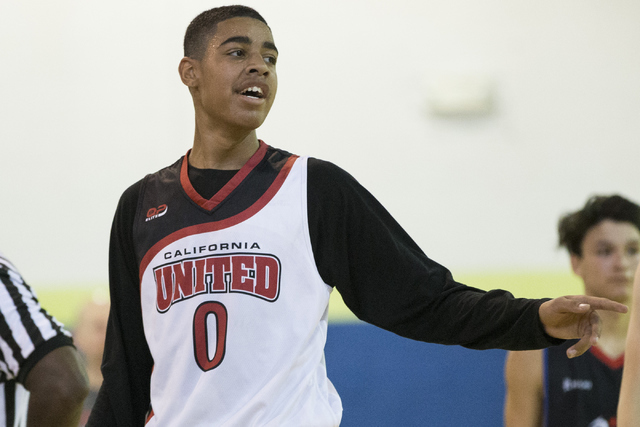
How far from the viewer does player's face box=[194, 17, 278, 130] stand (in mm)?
1831

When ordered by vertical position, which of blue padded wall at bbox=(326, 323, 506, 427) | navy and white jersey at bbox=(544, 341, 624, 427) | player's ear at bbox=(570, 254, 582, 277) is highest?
player's ear at bbox=(570, 254, 582, 277)

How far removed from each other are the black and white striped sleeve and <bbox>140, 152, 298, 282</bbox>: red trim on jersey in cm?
26

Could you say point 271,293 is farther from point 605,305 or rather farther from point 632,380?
point 632,380

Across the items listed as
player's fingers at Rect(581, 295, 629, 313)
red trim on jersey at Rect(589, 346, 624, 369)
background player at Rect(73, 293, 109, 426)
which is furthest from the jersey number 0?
background player at Rect(73, 293, 109, 426)

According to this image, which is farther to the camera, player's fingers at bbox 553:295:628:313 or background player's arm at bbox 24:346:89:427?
background player's arm at bbox 24:346:89:427

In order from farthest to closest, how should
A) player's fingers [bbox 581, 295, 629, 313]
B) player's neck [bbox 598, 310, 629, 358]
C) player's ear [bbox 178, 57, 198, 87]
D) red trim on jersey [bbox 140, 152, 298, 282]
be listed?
player's neck [bbox 598, 310, 629, 358] → player's ear [bbox 178, 57, 198, 87] → red trim on jersey [bbox 140, 152, 298, 282] → player's fingers [bbox 581, 295, 629, 313]

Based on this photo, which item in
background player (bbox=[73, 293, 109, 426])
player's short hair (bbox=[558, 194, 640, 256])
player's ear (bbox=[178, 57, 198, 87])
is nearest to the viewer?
player's ear (bbox=[178, 57, 198, 87])

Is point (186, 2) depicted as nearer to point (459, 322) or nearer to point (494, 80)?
point (494, 80)

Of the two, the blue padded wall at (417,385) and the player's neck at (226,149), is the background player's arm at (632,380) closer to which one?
the player's neck at (226,149)

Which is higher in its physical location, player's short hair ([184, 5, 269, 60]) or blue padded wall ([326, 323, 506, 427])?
player's short hair ([184, 5, 269, 60])

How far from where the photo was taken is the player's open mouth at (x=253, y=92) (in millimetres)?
1833

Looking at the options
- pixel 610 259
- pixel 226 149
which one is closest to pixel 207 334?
pixel 226 149

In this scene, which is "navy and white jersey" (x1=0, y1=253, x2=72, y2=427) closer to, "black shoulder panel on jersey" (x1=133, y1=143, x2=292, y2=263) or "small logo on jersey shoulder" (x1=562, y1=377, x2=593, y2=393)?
"black shoulder panel on jersey" (x1=133, y1=143, x2=292, y2=263)

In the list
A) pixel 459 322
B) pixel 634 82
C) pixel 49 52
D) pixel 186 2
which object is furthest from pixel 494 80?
pixel 459 322
